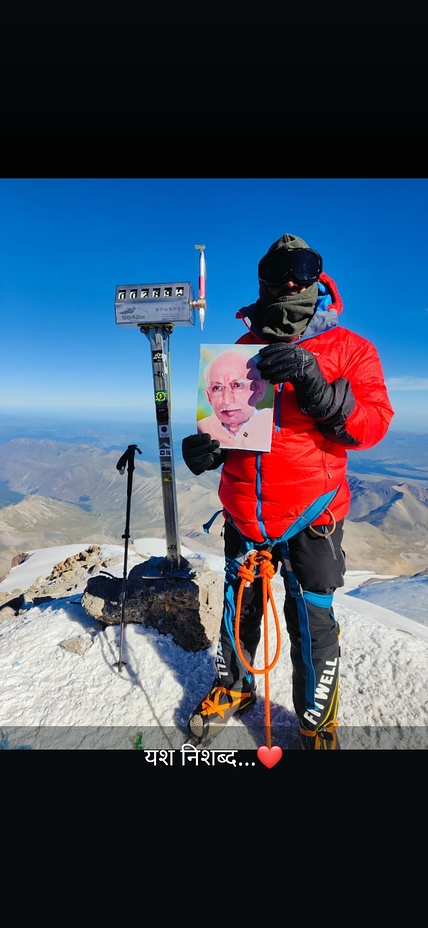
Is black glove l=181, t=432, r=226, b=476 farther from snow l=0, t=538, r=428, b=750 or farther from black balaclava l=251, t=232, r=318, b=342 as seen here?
snow l=0, t=538, r=428, b=750

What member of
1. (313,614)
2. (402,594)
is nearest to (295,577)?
(313,614)

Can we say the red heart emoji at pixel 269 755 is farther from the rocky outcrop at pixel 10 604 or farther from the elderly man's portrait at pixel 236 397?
the rocky outcrop at pixel 10 604

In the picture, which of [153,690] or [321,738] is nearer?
[321,738]

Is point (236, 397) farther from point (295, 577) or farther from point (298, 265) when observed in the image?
point (295, 577)

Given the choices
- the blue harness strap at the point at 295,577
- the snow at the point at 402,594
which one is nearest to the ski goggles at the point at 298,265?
the blue harness strap at the point at 295,577

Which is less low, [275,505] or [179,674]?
[275,505]

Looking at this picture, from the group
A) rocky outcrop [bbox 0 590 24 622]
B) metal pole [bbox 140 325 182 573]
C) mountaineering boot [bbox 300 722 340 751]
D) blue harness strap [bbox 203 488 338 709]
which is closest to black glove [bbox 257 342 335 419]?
blue harness strap [bbox 203 488 338 709]

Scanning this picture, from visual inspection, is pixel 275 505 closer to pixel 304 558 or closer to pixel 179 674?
pixel 304 558
